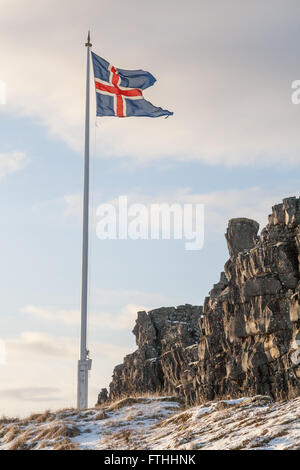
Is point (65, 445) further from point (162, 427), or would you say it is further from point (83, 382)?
point (83, 382)

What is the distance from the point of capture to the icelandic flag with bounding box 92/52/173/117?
32.5m

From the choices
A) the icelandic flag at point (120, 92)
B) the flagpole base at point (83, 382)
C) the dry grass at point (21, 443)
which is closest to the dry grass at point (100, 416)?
the dry grass at point (21, 443)

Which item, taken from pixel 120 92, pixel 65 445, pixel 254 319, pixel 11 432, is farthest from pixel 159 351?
pixel 65 445

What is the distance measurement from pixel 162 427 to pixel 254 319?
32.0 m

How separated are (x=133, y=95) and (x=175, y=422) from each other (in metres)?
17.5

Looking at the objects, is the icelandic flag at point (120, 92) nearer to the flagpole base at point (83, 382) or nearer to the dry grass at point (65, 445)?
the flagpole base at point (83, 382)

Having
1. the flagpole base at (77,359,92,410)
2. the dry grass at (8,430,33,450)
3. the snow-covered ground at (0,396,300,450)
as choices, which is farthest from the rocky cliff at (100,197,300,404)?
the dry grass at (8,430,33,450)

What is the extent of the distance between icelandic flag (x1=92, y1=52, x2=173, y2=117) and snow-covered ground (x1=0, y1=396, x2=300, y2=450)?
1397cm

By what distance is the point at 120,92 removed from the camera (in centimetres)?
3281

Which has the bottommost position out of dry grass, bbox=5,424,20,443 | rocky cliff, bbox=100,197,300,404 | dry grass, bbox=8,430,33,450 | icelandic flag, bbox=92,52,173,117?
dry grass, bbox=8,430,33,450

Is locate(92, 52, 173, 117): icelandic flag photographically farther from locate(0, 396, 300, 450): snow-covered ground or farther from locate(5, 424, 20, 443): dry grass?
locate(5, 424, 20, 443): dry grass

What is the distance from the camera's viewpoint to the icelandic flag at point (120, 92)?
32531mm

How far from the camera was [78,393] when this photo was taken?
27797 mm
